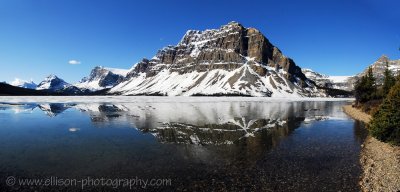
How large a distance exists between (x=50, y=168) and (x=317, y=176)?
20971mm

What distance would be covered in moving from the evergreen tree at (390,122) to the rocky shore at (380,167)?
1.13 meters

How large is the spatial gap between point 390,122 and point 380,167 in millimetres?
11988

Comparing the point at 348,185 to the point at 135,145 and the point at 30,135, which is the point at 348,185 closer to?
the point at 135,145

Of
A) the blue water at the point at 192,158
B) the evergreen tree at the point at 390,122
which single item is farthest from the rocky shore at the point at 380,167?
the evergreen tree at the point at 390,122

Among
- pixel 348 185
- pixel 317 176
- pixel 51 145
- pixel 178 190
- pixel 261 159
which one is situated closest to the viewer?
pixel 178 190

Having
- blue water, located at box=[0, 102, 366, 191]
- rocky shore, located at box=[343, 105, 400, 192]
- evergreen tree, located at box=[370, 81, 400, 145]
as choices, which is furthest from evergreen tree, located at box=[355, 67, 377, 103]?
rocky shore, located at box=[343, 105, 400, 192]

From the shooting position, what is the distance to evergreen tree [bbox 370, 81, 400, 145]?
110 ft

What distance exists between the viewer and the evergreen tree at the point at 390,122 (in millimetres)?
33531

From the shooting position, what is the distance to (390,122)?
34531 mm

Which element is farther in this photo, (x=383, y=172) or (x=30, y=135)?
(x=30, y=135)

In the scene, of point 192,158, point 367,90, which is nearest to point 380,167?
point 192,158

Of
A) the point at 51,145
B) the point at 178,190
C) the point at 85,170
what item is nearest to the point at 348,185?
the point at 178,190

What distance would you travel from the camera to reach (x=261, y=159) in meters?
27.5

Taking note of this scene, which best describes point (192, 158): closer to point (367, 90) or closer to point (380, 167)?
point (380, 167)
